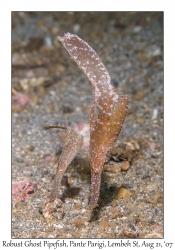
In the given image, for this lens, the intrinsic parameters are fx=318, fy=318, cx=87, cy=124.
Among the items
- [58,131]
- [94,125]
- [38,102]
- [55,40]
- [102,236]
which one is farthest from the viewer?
[55,40]

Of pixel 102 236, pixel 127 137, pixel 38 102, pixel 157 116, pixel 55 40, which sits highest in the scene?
pixel 55 40

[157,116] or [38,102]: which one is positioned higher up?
[38,102]

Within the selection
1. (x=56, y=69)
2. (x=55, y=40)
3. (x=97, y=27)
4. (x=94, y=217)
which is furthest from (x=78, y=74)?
(x=94, y=217)

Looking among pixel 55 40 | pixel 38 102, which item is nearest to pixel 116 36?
pixel 55 40

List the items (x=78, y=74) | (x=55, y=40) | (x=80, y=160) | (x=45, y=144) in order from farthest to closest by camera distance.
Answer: (x=55, y=40) < (x=78, y=74) < (x=45, y=144) < (x=80, y=160)

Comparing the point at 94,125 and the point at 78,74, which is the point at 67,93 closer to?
the point at 78,74

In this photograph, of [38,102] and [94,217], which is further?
[38,102]
